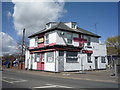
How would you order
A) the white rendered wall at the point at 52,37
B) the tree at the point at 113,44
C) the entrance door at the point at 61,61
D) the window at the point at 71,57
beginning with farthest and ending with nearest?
the tree at the point at 113,44 < the window at the point at 71,57 < the white rendered wall at the point at 52,37 < the entrance door at the point at 61,61

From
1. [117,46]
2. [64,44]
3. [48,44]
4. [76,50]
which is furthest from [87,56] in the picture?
[117,46]

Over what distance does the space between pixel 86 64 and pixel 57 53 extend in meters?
6.92

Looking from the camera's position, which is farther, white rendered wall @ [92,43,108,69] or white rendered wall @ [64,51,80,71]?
white rendered wall @ [92,43,108,69]

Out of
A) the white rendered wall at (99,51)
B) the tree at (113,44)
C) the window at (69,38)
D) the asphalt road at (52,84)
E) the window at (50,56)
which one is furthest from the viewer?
the tree at (113,44)

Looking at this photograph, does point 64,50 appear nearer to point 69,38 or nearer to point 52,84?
point 69,38

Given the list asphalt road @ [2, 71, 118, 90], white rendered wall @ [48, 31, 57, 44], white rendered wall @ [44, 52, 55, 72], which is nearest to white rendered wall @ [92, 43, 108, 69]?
white rendered wall @ [48, 31, 57, 44]

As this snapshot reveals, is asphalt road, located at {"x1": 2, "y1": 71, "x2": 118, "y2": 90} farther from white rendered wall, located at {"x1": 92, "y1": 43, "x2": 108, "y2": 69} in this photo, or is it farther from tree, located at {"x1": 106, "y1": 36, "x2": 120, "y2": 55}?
tree, located at {"x1": 106, "y1": 36, "x2": 120, "y2": 55}

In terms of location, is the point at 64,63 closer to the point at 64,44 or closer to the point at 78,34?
the point at 64,44

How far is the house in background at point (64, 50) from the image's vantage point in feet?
79.7

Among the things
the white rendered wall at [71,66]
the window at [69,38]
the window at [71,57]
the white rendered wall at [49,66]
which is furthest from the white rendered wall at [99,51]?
the white rendered wall at [49,66]

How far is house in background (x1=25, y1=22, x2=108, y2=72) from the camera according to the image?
24.3m

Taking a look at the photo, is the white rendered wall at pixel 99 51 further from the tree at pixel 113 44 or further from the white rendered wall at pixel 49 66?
the tree at pixel 113 44

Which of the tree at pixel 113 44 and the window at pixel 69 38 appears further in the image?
the tree at pixel 113 44

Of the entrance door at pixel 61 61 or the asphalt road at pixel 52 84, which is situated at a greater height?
the entrance door at pixel 61 61
